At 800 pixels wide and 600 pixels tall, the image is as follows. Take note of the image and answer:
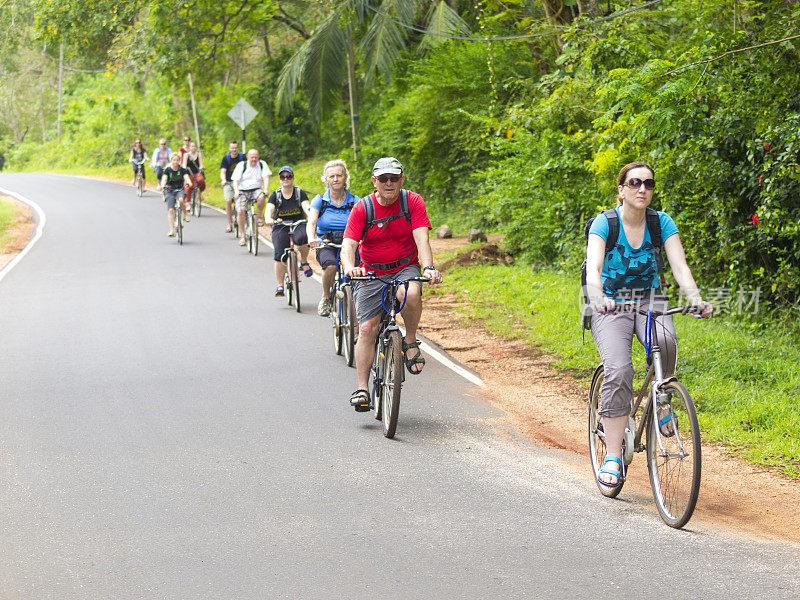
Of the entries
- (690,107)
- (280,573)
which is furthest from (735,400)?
(280,573)

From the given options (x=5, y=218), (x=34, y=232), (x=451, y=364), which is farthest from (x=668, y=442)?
(x=5, y=218)

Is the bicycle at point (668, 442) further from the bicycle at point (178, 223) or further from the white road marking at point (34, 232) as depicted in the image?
the bicycle at point (178, 223)

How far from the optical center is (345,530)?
5.36 m

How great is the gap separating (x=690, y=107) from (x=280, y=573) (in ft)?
24.3

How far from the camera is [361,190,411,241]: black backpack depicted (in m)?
7.43

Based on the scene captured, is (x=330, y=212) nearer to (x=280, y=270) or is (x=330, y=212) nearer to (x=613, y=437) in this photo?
(x=280, y=270)

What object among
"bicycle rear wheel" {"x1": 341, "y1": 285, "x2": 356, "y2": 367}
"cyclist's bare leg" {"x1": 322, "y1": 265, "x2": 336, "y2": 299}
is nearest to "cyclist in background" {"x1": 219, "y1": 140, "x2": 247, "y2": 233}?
"cyclist's bare leg" {"x1": 322, "y1": 265, "x2": 336, "y2": 299}

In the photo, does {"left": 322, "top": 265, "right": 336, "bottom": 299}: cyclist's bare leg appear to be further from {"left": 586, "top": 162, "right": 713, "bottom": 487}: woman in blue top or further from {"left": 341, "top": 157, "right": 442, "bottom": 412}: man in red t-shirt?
{"left": 586, "top": 162, "right": 713, "bottom": 487}: woman in blue top

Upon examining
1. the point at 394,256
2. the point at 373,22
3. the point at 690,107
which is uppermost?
the point at 373,22

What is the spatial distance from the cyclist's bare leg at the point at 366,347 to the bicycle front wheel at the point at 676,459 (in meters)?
2.60

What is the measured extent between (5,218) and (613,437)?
2453 cm

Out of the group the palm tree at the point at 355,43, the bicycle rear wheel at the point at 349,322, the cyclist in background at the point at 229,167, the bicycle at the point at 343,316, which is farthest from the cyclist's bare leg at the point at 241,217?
the bicycle rear wheel at the point at 349,322

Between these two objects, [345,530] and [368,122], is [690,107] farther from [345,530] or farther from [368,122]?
[368,122]

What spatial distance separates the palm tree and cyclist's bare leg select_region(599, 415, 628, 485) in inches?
693
